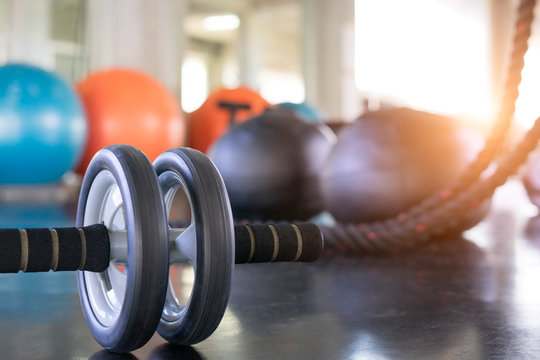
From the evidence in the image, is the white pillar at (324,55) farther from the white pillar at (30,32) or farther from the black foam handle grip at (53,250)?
the black foam handle grip at (53,250)

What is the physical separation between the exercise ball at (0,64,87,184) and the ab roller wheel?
2279 mm

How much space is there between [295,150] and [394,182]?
430 mm

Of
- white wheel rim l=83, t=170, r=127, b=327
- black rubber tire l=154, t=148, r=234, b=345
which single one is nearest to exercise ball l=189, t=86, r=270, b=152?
white wheel rim l=83, t=170, r=127, b=327

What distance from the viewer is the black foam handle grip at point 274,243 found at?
2.20ft

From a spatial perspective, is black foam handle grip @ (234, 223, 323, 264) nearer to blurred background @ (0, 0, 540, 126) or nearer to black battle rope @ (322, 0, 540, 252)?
black battle rope @ (322, 0, 540, 252)

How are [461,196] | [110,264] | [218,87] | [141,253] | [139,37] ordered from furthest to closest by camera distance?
[218,87] < [139,37] < [461,196] < [110,264] < [141,253]

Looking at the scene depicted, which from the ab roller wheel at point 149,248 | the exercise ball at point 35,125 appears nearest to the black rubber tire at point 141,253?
the ab roller wheel at point 149,248

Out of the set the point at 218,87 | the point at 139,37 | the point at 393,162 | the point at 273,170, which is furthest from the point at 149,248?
the point at 218,87

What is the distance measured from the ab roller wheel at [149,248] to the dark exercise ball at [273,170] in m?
1.14

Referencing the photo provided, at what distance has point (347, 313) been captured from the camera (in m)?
0.86

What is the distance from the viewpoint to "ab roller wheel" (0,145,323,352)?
0.59m

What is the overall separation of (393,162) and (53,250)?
111 centimetres

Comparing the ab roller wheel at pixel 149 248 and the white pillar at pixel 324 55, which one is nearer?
the ab roller wheel at pixel 149 248

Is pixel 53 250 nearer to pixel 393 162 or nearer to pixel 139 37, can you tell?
pixel 393 162
